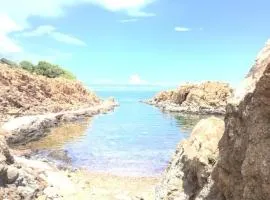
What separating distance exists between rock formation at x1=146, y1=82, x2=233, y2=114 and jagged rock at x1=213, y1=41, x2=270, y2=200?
9548 centimetres

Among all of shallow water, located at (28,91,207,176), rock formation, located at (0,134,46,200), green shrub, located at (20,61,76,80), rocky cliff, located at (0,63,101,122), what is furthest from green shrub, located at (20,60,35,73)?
rock formation, located at (0,134,46,200)

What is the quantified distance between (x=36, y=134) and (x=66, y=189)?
36.0m

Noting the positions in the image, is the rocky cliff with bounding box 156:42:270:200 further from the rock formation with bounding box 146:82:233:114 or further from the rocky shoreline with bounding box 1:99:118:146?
the rock formation with bounding box 146:82:233:114

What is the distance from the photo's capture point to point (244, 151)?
8781 mm

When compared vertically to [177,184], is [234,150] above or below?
above

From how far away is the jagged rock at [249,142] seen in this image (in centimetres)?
791

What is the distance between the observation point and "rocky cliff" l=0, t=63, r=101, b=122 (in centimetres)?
7731

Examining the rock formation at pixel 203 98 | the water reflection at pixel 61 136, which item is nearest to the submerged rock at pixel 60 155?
the water reflection at pixel 61 136

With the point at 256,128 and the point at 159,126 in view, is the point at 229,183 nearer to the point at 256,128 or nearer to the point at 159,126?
the point at 256,128

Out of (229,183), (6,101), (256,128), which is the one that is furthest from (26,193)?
(6,101)

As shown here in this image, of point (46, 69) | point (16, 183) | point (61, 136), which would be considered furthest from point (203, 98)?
point (16, 183)

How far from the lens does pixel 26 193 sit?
66.3 ft

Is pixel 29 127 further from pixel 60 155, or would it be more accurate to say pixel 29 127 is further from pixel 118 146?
pixel 60 155

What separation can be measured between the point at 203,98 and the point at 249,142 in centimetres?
10959
